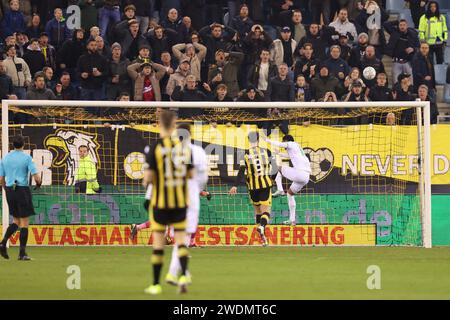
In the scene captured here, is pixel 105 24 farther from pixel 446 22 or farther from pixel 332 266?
pixel 332 266

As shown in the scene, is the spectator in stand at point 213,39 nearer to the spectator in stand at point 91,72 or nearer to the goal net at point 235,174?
the spectator in stand at point 91,72

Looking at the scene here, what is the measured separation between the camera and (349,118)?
24.4 metres

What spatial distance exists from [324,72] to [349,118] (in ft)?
6.30

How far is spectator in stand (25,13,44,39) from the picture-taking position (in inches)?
1062

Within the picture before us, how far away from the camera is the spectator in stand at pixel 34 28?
1062 inches

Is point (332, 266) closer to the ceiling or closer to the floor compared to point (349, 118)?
closer to the floor

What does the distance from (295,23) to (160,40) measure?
3.46 meters

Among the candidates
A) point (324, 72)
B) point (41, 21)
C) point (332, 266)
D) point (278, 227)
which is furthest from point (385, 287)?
point (41, 21)

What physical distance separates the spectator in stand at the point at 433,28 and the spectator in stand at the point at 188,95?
646cm

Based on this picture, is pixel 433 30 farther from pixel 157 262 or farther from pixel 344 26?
pixel 157 262

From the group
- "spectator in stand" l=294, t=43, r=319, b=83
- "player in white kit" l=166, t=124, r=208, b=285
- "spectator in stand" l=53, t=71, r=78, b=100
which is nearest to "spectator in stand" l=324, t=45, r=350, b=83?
"spectator in stand" l=294, t=43, r=319, b=83

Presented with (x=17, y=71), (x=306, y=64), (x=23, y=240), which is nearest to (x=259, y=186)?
(x=306, y=64)

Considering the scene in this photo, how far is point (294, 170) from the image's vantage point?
23.3m

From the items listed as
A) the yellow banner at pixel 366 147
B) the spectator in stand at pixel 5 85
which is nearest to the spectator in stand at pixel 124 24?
the spectator in stand at pixel 5 85
